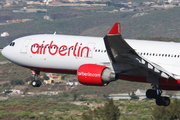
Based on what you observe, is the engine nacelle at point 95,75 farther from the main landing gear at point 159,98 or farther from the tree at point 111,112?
the tree at point 111,112

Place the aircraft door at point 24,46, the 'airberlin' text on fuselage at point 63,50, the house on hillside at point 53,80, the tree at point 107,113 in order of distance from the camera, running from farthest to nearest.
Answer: the house on hillside at point 53,80
the tree at point 107,113
the aircraft door at point 24,46
the 'airberlin' text on fuselage at point 63,50

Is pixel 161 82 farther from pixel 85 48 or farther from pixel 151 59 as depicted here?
pixel 85 48

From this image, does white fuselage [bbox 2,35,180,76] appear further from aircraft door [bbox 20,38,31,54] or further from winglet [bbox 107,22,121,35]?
winglet [bbox 107,22,121,35]

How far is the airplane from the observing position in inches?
1177

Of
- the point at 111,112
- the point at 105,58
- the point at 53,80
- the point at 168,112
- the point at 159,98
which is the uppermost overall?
the point at 105,58

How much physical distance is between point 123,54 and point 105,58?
5.31 meters

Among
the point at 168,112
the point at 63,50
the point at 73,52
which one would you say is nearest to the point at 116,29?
the point at 73,52

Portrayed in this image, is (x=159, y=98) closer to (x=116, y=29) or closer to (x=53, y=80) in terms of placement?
(x=116, y=29)

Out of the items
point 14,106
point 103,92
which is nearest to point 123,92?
point 103,92

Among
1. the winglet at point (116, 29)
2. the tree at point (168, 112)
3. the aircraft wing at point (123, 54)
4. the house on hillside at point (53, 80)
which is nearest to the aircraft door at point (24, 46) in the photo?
the aircraft wing at point (123, 54)

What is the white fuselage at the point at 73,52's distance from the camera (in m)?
33.1

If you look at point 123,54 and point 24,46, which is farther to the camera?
point 24,46

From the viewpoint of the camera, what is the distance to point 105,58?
34094 mm

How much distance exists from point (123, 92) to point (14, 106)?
157 ft
